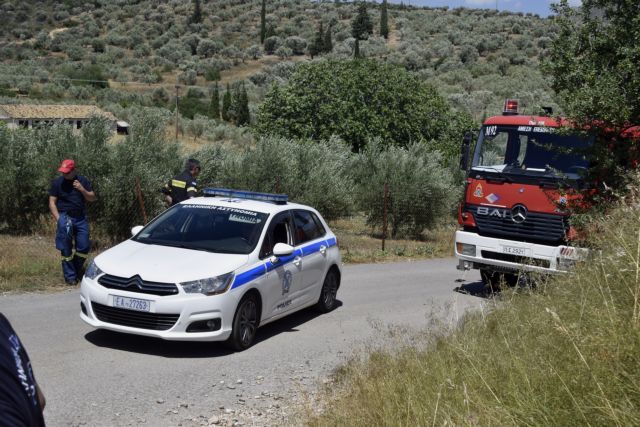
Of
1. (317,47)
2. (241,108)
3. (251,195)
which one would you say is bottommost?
(241,108)

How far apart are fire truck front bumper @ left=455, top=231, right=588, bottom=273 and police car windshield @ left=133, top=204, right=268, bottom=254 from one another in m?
4.21

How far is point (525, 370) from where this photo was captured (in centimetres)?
522

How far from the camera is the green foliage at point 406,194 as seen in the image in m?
22.0

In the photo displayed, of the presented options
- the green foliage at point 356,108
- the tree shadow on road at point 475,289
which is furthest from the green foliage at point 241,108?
the tree shadow on road at point 475,289

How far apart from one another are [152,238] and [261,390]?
9.71 ft

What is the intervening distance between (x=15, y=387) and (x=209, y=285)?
20.0 ft

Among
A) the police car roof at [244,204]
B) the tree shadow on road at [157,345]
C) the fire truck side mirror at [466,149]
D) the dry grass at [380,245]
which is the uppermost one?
the fire truck side mirror at [466,149]

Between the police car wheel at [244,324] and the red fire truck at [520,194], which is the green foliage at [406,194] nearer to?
the red fire truck at [520,194]

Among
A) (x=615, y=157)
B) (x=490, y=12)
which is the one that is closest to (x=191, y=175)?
(x=615, y=157)

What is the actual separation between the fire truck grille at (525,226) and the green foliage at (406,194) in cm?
943

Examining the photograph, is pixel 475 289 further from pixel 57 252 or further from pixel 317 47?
pixel 317 47

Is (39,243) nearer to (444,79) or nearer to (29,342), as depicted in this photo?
(29,342)

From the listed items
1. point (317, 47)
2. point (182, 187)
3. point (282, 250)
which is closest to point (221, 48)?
point (317, 47)

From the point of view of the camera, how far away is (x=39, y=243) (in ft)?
49.7
